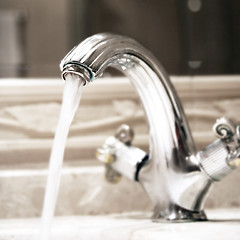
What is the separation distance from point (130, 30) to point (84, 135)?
8.4 inches

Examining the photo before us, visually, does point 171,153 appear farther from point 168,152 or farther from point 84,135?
point 84,135

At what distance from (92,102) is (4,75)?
0.16 metres

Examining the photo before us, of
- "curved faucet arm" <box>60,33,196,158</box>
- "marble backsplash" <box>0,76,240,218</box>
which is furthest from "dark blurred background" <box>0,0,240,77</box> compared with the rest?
"curved faucet arm" <box>60,33,196,158</box>

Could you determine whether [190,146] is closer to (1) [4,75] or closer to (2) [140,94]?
(2) [140,94]

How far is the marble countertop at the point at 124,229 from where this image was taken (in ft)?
1.80

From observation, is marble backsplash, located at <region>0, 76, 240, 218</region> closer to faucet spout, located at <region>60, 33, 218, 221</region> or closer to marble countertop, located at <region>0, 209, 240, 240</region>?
marble countertop, located at <region>0, 209, 240, 240</region>

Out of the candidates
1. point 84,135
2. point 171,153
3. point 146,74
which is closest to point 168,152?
point 171,153

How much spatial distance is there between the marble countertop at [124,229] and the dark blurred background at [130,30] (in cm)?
28

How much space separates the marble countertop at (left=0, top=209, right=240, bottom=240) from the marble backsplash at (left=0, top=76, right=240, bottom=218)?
0.05m

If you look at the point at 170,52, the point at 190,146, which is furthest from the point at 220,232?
the point at 170,52

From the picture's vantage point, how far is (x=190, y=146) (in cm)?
65

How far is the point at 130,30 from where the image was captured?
2.86 feet

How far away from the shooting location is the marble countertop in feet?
1.80

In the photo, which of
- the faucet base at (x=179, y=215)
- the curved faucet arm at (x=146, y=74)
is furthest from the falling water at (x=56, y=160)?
the faucet base at (x=179, y=215)
